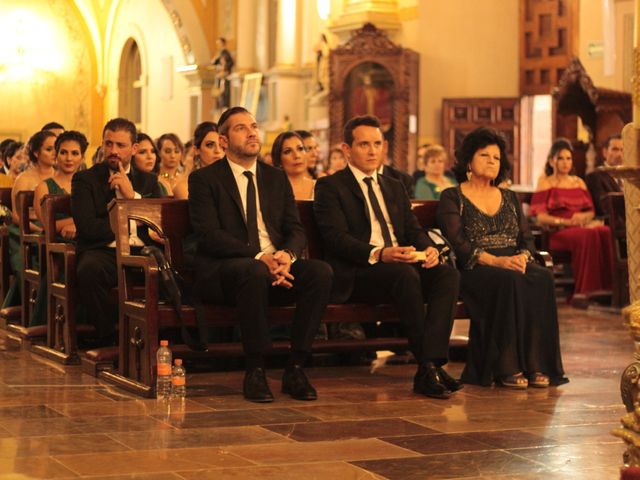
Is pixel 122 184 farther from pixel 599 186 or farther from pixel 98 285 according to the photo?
pixel 599 186

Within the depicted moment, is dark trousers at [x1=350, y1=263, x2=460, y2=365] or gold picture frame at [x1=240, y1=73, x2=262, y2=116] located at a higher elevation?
gold picture frame at [x1=240, y1=73, x2=262, y2=116]

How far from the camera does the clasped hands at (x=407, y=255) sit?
5.94 meters

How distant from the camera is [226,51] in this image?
20.7 metres

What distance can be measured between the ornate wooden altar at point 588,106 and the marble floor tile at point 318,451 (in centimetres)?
875

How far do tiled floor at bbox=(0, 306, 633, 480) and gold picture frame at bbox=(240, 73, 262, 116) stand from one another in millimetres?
13412

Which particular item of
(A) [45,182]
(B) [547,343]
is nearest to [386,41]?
(A) [45,182]

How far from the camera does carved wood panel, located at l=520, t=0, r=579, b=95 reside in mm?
15805

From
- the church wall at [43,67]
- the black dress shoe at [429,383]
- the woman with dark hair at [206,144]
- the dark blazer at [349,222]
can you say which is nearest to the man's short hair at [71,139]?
the woman with dark hair at [206,144]

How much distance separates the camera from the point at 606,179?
1122cm

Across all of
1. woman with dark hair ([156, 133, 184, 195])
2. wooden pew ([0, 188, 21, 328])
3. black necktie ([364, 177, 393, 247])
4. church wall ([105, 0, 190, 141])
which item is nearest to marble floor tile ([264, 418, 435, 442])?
black necktie ([364, 177, 393, 247])

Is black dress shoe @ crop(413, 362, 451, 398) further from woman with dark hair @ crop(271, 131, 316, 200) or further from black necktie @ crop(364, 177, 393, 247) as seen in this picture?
woman with dark hair @ crop(271, 131, 316, 200)

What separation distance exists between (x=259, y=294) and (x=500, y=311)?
4.18ft

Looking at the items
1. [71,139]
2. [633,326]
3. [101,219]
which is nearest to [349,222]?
[101,219]

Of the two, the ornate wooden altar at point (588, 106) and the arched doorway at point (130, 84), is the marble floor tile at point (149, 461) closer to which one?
the ornate wooden altar at point (588, 106)
